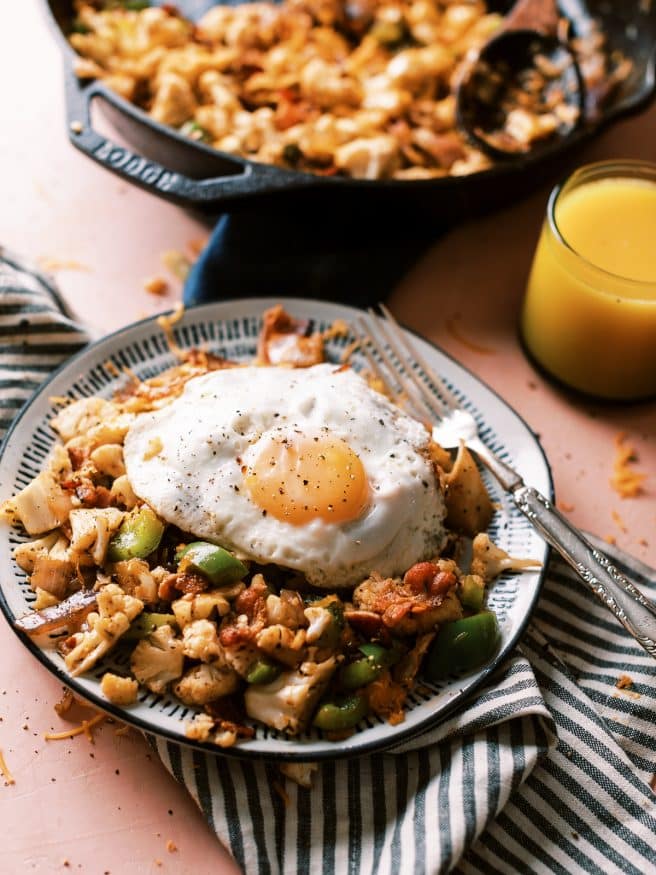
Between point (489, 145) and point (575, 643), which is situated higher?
point (489, 145)

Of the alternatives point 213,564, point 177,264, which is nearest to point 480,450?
point 213,564

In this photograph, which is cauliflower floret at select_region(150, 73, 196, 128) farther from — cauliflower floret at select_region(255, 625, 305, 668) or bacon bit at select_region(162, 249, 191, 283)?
cauliflower floret at select_region(255, 625, 305, 668)

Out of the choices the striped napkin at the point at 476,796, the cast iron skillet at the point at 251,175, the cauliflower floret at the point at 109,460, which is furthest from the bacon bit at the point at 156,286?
→ the striped napkin at the point at 476,796

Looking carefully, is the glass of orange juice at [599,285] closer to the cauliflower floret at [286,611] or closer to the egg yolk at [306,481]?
the egg yolk at [306,481]

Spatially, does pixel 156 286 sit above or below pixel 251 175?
below

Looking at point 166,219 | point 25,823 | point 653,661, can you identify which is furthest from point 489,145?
point 25,823

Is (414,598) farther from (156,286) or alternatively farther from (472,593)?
(156,286)

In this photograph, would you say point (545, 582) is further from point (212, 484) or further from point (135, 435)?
point (135, 435)
